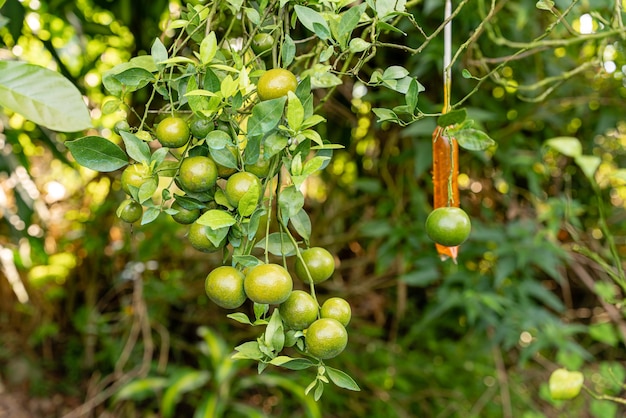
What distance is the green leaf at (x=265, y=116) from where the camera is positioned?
0.34 meters

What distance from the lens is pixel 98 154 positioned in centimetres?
37

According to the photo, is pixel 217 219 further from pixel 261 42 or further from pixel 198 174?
pixel 261 42

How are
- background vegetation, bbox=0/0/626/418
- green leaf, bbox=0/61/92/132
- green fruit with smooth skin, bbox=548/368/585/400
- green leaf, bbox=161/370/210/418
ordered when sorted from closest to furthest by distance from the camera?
green leaf, bbox=0/61/92/132 → green fruit with smooth skin, bbox=548/368/585/400 → background vegetation, bbox=0/0/626/418 → green leaf, bbox=161/370/210/418

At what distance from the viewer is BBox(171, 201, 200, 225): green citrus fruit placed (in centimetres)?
38

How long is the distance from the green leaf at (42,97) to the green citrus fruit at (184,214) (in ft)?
0.26

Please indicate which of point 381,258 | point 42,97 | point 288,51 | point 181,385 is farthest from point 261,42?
point 181,385

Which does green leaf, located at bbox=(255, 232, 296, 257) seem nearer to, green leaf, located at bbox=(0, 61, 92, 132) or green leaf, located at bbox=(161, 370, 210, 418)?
green leaf, located at bbox=(0, 61, 92, 132)

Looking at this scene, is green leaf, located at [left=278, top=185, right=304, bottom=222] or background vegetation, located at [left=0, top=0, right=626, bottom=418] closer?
green leaf, located at [left=278, top=185, right=304, bottom=222]

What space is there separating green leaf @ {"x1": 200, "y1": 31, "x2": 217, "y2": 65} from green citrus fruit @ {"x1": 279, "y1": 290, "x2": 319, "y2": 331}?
0.15 metres

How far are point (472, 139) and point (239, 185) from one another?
0.53 feet

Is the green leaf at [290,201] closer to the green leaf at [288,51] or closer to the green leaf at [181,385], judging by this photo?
the green leaf at [288,51]

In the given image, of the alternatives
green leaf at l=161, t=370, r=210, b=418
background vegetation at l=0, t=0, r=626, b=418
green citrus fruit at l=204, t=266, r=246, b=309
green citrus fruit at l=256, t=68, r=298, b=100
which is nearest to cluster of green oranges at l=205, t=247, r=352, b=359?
green citrus fruit at l=204, t=266, r=246, b=309

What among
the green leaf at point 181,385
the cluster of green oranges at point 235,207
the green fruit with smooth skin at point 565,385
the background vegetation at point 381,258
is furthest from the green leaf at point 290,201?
the green leaf at point 181,385

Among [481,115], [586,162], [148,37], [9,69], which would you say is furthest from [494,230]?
[9,69]
